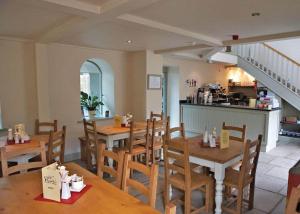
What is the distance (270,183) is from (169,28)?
8.92ft

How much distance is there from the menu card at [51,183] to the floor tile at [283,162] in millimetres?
4073

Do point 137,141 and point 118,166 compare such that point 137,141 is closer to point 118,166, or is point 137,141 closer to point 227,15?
point 118,166

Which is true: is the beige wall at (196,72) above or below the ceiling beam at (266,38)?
below

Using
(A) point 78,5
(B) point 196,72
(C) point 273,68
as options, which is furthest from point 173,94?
(A) point 78,5

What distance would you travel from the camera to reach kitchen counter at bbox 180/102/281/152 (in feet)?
16.4

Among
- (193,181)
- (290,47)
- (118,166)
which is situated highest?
(290,47)

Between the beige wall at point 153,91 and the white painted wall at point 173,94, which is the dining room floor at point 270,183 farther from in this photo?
the white painted wall at point 173,94

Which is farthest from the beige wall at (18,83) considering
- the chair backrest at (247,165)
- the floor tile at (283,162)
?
the floor tile at (283,162)

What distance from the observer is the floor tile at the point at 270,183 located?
3.27 meters

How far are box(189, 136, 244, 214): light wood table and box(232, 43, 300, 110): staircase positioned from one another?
3962 millimetres

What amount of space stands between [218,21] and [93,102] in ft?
10.7

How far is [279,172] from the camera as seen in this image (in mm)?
3857

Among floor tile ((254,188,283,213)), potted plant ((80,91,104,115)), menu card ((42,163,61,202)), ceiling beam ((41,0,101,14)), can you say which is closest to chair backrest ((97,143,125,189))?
menu card ((42,163,61,202))

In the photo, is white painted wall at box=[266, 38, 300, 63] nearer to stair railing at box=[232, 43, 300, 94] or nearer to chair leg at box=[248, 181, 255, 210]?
stair railing at box=[232, 43, 300, 94]
